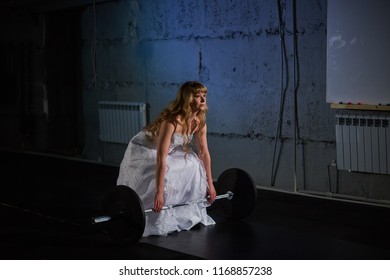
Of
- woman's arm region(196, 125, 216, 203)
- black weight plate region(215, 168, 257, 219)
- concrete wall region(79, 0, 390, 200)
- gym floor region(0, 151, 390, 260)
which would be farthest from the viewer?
concrete wall region(79, 0, 390, 200)

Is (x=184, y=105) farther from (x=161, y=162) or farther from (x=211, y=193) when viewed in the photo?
(x=211, y=193)

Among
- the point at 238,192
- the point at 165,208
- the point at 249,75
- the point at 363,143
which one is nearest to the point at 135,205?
the point at 165,208

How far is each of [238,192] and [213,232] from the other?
0.42m

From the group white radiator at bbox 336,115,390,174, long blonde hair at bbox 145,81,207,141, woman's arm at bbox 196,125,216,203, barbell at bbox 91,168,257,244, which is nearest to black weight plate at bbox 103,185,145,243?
barbell at bbox 91,168,257,244

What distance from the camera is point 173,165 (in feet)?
14.1

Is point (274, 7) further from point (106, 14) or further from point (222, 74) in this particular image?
point (106, 14)

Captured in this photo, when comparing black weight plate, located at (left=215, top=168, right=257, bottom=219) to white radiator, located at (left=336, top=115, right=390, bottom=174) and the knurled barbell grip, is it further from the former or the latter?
white radiator, located at (left=336, top=115, right=390, bottom=174)

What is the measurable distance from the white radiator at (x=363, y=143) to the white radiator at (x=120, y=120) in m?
2.49

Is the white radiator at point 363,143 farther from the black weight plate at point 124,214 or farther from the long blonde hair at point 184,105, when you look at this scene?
the black weight plate at point 124,214

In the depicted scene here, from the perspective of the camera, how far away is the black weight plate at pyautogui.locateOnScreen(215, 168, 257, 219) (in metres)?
4.57

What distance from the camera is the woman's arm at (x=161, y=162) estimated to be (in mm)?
4109

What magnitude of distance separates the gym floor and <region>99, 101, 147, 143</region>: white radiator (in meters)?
1.23

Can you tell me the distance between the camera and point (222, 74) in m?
6.41

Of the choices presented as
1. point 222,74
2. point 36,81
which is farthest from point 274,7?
point 36,81
